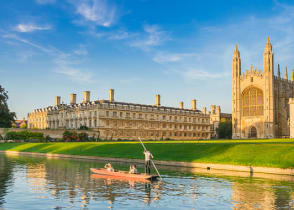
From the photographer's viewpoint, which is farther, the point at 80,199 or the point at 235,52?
the point at 235,52

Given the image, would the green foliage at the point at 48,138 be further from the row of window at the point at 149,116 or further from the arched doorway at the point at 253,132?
the arched doorway at the point at 253,132

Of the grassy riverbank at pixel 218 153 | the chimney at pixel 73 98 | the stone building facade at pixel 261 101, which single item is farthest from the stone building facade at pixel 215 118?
the grassy riverbank at pixel 218 153

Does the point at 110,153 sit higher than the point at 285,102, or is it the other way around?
the point at 285,102

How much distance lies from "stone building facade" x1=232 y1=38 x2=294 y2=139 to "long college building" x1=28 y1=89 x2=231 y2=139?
19.1 metres

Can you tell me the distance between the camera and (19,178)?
2109 centimetres

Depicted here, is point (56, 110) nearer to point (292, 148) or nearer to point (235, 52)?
point (235, 52)

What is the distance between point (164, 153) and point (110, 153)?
6.74 m

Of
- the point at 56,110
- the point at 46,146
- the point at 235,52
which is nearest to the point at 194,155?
A: the point at 46,146

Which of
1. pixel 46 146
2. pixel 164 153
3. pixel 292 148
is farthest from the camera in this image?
pixel 46 146

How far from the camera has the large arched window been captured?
→ 9469cm

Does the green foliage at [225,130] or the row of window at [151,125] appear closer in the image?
the row of window at [151,125]

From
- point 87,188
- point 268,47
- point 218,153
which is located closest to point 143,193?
point 87,188

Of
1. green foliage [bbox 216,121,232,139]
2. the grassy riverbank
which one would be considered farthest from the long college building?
the grassy riverbank

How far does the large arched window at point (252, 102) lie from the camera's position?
94.7m
